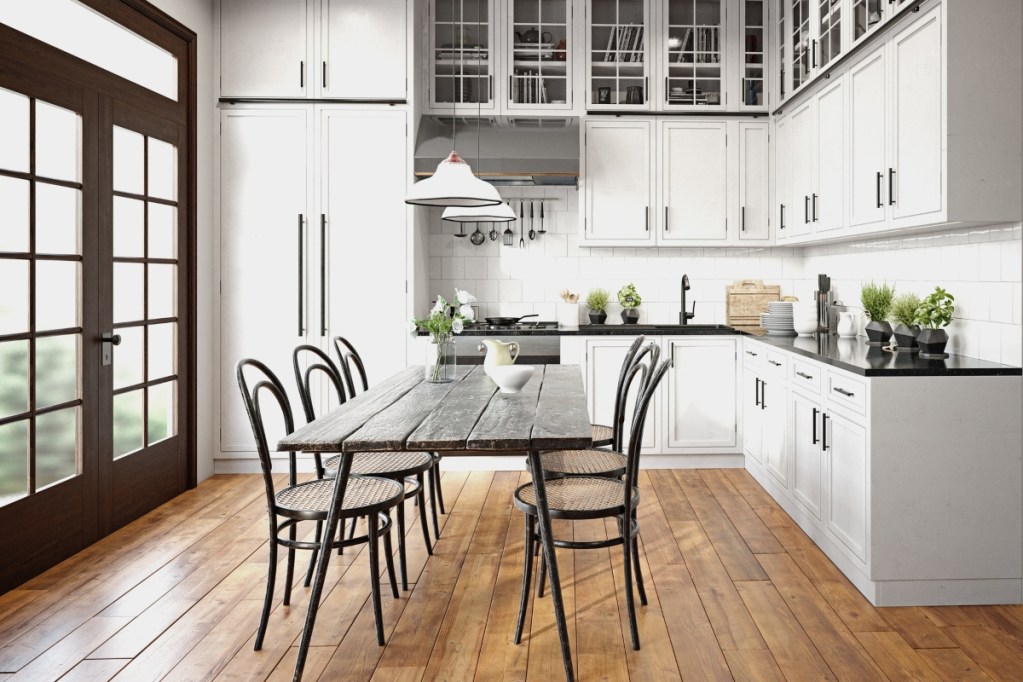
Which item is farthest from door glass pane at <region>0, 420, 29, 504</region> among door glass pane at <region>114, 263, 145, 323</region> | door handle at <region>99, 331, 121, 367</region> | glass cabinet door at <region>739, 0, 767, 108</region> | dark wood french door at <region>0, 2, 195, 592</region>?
glass cabinet door at <region>739, 0, 767, 108</region>

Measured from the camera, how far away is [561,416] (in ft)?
8.57

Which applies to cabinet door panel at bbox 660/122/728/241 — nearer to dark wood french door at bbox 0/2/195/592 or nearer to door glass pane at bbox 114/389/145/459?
dark wood french door at bbox 0/2/195/592

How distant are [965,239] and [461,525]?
8.59ft

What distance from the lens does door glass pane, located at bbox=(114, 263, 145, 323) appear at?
3.87 m

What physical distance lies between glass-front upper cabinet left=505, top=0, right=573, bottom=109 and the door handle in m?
2.77

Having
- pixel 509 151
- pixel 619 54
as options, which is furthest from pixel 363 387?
pixel 619 54

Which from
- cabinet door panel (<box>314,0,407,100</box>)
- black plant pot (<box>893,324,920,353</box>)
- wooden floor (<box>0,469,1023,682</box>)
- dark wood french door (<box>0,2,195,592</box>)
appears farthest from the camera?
cabinet door panel (<box>314,0,407,100</box>)

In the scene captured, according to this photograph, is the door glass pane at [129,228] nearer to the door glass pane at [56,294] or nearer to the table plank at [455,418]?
the door glass pane at [56,294]

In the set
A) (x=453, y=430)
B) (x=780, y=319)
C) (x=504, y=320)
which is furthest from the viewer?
(x=504, y=320)

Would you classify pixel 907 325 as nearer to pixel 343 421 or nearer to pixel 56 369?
pixel 343 421

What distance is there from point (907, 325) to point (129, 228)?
376cm

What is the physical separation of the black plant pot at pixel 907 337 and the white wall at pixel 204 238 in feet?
12.4

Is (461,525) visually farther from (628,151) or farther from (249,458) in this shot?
(628,151)

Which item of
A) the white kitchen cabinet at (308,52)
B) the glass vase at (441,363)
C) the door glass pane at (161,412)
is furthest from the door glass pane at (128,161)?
the glass vase at (441,363)
